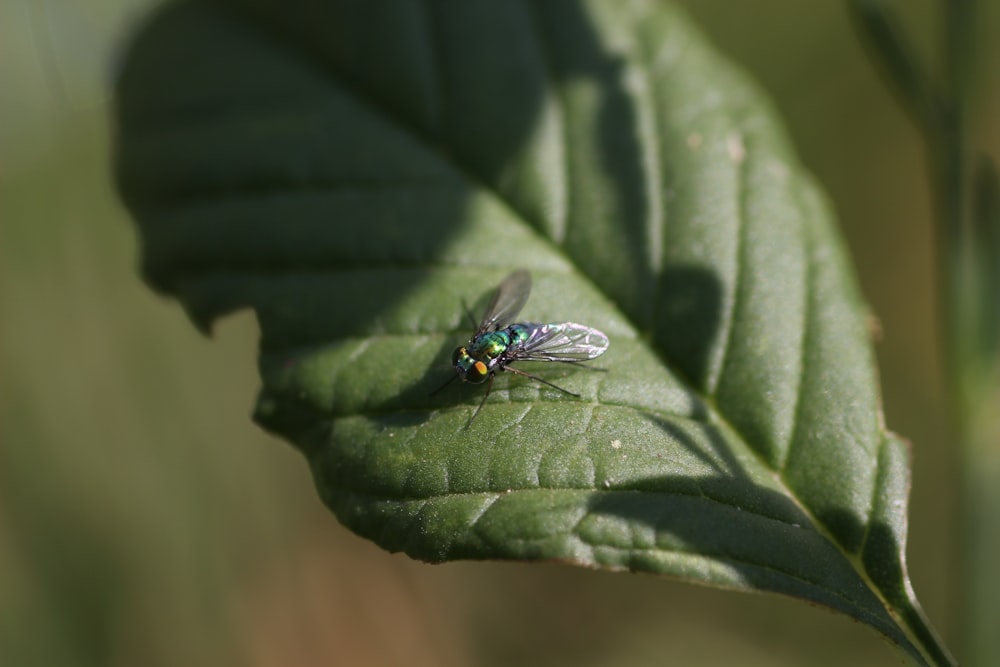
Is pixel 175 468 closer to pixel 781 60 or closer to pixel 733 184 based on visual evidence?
pixel 733 184

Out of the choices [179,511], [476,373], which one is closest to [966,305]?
[476,373]

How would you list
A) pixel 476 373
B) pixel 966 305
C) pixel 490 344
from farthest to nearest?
pixel 966 305
pixel 490 344
pixel 476 373

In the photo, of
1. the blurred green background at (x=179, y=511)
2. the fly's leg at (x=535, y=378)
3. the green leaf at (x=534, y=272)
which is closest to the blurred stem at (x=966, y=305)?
the green leaf at (x=534, y=272)

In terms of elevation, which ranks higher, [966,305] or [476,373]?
[476,373]

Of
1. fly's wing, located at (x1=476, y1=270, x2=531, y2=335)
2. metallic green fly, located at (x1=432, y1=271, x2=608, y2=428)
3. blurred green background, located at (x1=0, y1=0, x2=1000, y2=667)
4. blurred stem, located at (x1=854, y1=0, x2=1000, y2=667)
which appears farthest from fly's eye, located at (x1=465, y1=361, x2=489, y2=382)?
blurred green background, located at (x1=0, y1=0, x2=1000, y2=667)

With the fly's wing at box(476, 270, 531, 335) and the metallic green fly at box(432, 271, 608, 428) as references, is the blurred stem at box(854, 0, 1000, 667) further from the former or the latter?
the fly's wing at box(476, 270, 531, 335)

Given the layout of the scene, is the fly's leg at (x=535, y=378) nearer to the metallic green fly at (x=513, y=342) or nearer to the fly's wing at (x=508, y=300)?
the metallic green fly at (x=513, y=342)

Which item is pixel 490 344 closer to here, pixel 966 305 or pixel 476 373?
pixel 476 373
